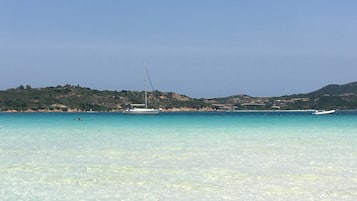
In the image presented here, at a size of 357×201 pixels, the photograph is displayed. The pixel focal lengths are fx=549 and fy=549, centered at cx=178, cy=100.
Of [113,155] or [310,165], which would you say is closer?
[310,165]

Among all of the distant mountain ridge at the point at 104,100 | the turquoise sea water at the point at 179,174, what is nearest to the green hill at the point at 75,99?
the distant mountain ridge at the point at 104,100

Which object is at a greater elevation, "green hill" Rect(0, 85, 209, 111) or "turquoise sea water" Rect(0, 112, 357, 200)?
"green hill" Rect(0, 85, 209, 111)

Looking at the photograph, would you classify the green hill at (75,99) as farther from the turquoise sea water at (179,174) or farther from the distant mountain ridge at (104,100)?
the turquoise sea water at (179,174)

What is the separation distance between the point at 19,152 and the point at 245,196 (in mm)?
13302

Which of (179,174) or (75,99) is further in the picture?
(75,99)

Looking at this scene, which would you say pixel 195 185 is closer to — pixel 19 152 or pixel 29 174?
pixel 29 174

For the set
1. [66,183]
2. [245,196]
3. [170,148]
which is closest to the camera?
[245,196]

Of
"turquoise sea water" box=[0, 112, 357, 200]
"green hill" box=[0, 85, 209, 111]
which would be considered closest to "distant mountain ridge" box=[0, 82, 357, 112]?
"green hill" box=[0, 85, 209, 111]

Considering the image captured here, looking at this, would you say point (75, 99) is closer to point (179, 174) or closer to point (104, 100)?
point (104, 100)

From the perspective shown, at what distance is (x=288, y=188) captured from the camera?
45.4 ft

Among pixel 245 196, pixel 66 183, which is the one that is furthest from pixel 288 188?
pixel 66 183

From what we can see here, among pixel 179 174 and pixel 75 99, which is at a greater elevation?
pixel 75 99

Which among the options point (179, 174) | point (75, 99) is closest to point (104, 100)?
point (75, 99)

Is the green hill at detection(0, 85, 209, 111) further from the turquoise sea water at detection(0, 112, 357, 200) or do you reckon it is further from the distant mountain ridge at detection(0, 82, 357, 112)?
the turquoise sea water at detection(0, 112, 357, 200)
